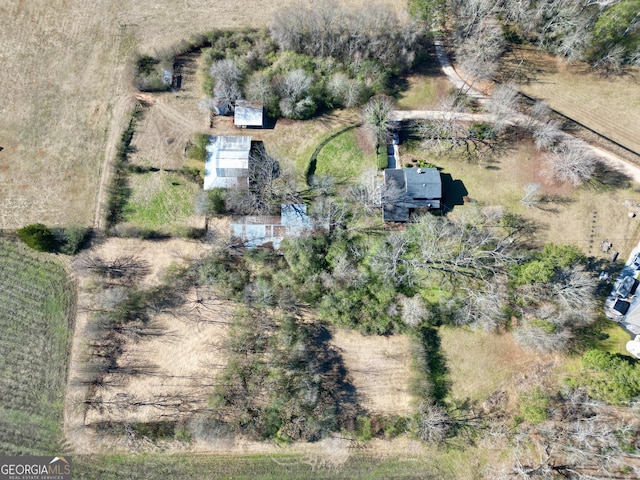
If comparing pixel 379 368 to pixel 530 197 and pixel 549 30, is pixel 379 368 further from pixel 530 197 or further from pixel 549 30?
pixel 549 30

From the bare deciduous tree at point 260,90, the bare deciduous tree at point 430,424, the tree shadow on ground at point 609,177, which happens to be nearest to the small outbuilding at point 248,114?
the bare deciduous tree at point 260,90

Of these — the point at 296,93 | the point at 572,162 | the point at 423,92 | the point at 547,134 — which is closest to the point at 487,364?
the point at 572,162

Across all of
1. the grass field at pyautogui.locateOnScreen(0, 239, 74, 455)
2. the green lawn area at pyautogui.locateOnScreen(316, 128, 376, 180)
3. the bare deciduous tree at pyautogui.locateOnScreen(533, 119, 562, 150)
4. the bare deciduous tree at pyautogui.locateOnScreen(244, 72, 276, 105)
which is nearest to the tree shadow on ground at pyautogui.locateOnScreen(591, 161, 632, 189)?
the bare deciduous tree at pyautogui.locateOnScreen(533, 119, 562, 150)

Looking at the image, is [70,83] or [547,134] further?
[70,83]

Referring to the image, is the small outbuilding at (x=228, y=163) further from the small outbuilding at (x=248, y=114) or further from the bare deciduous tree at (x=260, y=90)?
the bare deciduous tree at (x=260, y=90)

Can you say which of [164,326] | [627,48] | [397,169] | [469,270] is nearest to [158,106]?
[164,326]

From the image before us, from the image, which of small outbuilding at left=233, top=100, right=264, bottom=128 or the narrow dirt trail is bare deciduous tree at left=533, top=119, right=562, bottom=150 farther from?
small outbuilding at left=233, top=100, right=264, bottom=128
